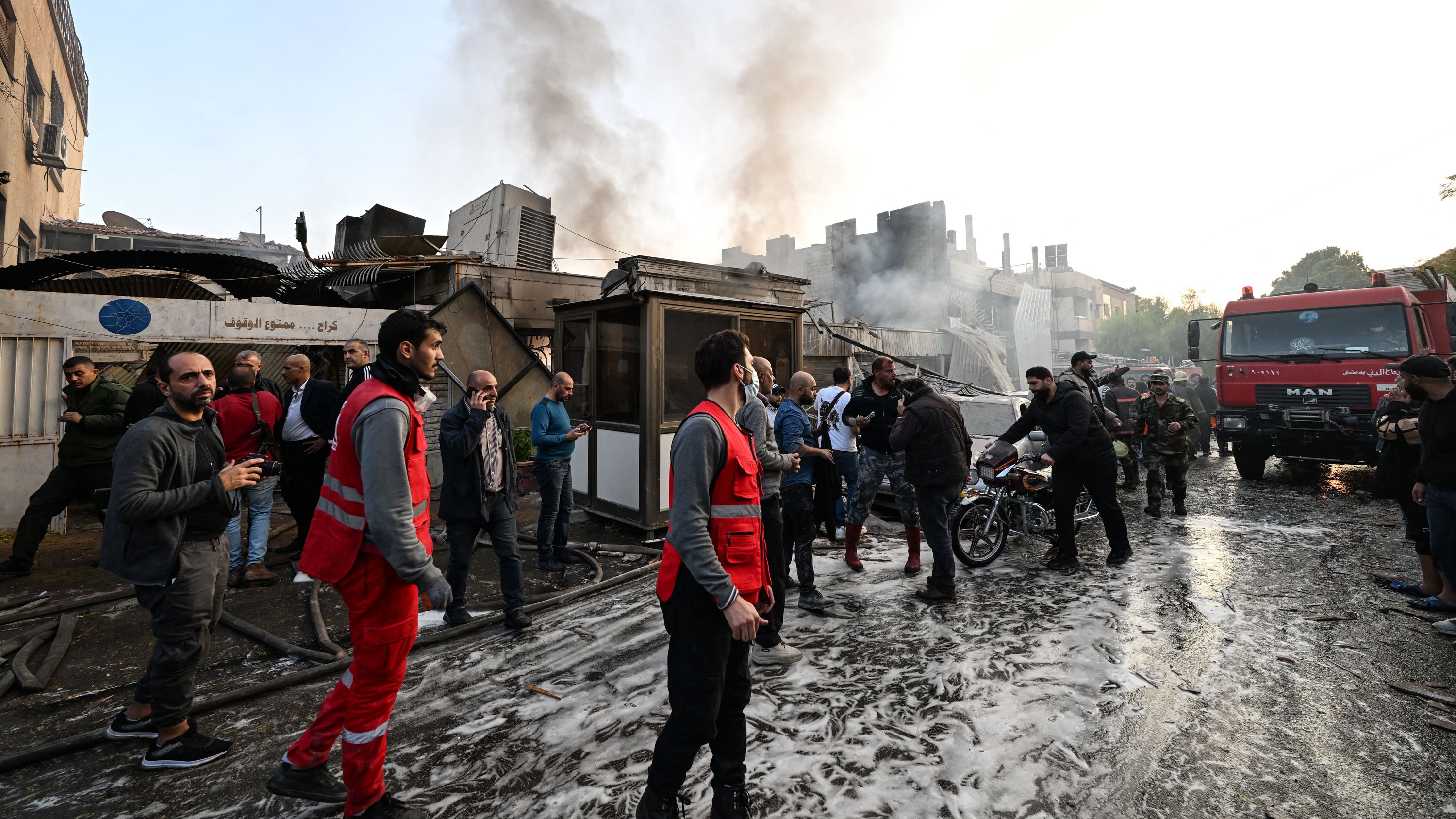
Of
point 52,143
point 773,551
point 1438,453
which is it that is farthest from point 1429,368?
point 52,143

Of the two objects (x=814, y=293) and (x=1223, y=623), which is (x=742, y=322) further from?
(x=814, y=293)

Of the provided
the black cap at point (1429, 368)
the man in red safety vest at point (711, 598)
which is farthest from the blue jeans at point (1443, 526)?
the man in red safety vest at point (711, 598)

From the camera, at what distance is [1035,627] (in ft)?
15.0

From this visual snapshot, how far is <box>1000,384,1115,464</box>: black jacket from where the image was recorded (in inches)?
233

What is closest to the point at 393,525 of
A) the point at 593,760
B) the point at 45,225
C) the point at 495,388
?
the point at 593,760

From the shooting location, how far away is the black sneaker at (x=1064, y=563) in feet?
Answer: 19.6

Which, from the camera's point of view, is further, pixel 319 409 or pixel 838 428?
pixel 838 428

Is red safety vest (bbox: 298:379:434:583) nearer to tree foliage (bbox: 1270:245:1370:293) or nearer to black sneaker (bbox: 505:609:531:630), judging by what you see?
black sneaker (bbox: 505:609:531:630)

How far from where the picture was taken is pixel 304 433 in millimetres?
5848

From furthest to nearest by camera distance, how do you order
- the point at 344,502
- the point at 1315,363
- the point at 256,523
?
the point at 1315,363, the point at 256,523, the point at 344,502

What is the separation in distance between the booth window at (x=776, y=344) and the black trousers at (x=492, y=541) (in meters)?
3.90

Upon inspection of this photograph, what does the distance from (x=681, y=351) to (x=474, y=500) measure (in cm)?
332

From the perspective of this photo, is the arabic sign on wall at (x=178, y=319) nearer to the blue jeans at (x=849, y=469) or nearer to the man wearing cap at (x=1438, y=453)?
the blue jeans at (x=849, y=469)

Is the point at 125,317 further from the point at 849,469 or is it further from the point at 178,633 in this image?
the point at 849,469
